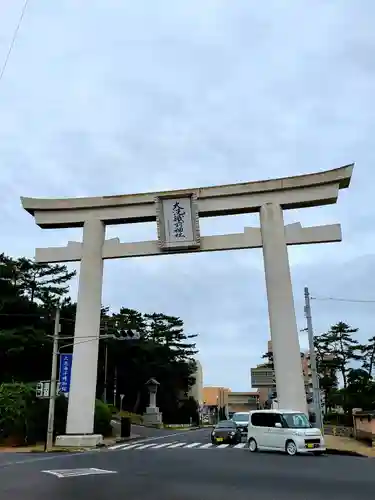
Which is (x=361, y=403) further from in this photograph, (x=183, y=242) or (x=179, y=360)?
(x=179, y=360)

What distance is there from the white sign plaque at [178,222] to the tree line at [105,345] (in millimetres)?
4970

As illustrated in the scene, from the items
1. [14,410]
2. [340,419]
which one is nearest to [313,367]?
[14,410]

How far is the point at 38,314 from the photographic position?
41562mm

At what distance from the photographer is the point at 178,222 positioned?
25531 millimetres

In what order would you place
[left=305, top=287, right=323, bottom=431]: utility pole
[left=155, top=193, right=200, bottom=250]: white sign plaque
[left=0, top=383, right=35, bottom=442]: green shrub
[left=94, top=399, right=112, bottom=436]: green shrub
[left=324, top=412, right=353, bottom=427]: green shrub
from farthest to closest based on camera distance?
[left=324, top=412, right=353, bottom=427]: green shrub → [left=94, top=399, right=112, bottom=436]: green shrub → [left=0, top=383, right=35, bottom=442]: green shrub → [left=155, top=193, right=200, bottom=250]: white sign plaque → [left=305, top=287, right=323, bottom=431]: utility pole

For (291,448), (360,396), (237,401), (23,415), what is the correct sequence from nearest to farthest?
(291,448), (23,415), (360,396), (237,401)

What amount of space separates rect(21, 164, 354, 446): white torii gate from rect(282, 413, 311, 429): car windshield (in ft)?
9.82

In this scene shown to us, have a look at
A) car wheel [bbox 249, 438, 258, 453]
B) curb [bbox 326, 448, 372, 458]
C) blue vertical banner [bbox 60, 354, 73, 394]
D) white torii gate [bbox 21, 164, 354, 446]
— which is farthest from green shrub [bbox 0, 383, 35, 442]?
curb [bbox 326, 448, 372, 458]

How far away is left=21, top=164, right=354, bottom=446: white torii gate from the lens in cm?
2333

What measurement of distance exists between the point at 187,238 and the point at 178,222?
3.24ft

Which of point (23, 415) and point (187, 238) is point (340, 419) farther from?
point (23, 415)

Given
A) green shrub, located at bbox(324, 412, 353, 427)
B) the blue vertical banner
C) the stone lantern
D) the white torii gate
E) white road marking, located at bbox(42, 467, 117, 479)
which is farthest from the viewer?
the stone lantern

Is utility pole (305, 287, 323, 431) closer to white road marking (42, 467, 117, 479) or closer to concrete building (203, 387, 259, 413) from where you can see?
white road marking (42, 467, 117, 479)

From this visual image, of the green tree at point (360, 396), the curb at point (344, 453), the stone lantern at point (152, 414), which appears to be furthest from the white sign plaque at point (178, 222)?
the stone lantern at point (152, 414)
